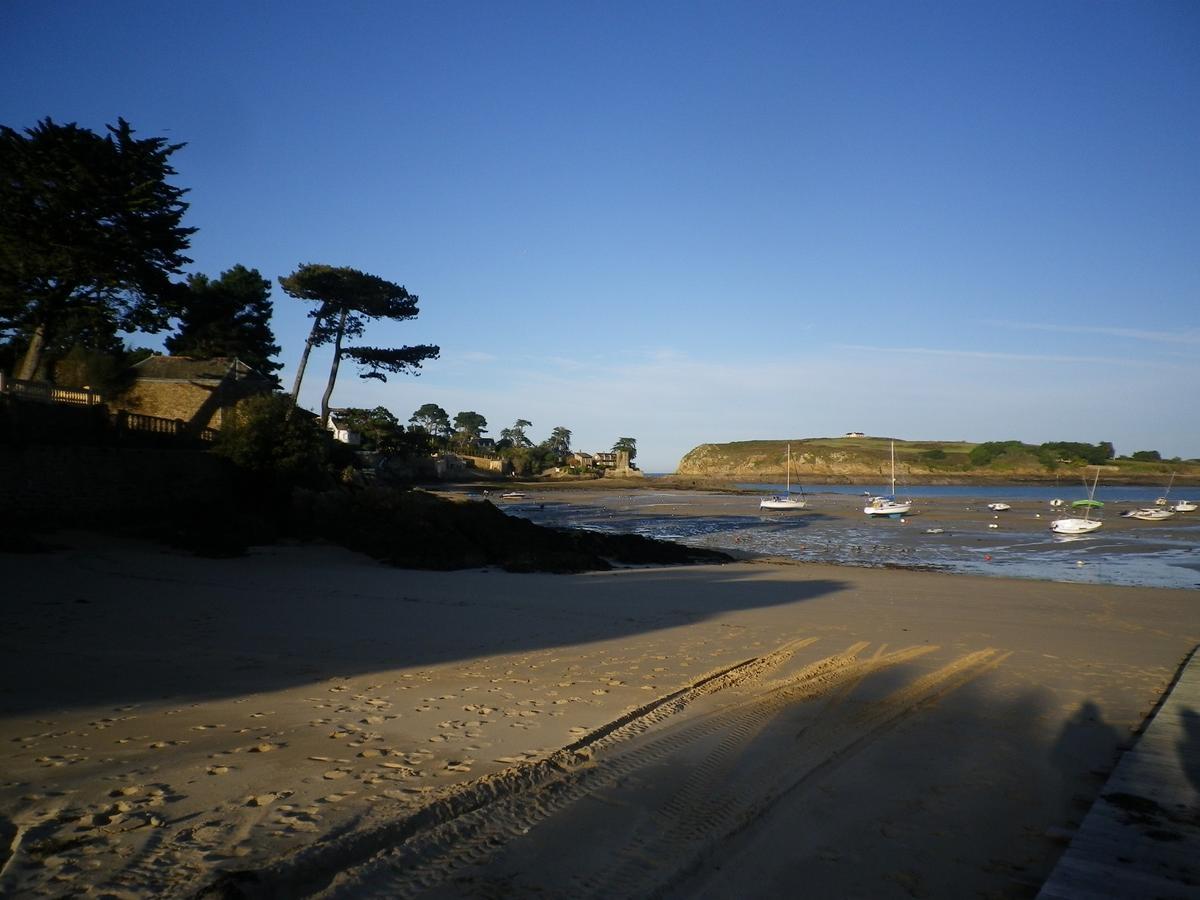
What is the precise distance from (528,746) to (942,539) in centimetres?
3717

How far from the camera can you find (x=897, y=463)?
5748 inches

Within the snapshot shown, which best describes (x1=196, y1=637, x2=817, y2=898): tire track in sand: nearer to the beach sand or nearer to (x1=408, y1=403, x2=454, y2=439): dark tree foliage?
the beach sand

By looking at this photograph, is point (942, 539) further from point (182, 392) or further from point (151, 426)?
point (182, 392)

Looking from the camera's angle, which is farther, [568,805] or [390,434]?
[390,434]

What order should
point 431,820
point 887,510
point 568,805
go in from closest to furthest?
point 431,820 → point 568,805 → point 887,510

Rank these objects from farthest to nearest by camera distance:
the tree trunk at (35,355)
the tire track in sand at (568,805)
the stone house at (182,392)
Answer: the stone house at (182,392), the tree trunk at (35,355), the tire track in sand at (568,805)

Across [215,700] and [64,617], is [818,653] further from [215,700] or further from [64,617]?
[64,617]

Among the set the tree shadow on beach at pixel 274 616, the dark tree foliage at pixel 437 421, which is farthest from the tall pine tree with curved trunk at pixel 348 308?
the dark tree foliage at pixel 437 421

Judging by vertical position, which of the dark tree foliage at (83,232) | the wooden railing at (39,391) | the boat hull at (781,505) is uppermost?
the dark tree foliage at (83,232)

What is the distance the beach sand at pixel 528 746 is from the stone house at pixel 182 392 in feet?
58.8

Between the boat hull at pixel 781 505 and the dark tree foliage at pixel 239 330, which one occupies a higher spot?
the dark tree foliage at pixel 239 330

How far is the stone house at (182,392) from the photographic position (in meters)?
29.8

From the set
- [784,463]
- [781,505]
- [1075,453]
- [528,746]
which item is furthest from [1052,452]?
[528,746]

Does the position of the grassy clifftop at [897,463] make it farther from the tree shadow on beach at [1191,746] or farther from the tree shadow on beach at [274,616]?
the tree shadow on beach at [1191,746]
